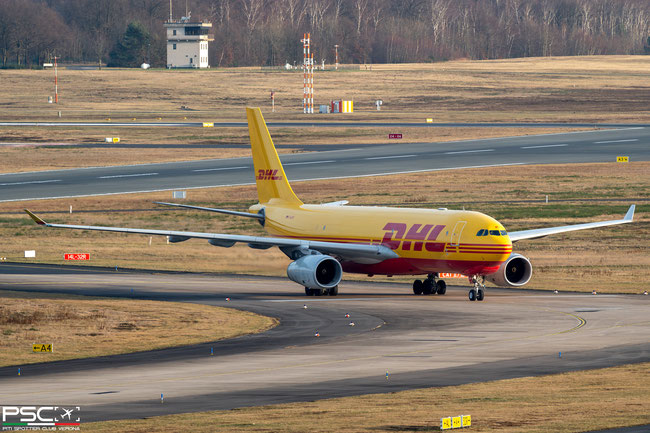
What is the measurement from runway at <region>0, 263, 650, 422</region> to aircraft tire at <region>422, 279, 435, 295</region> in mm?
1376

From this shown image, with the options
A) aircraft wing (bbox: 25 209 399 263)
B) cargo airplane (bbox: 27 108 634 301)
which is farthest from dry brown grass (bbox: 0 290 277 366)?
aircraft wing (bbox: 25 209 399 263)

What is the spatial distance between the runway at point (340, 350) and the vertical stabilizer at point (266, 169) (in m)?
6.01

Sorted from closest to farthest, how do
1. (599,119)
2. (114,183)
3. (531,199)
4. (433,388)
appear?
(433,388) < (531,199) < (114,183) < (599,119)

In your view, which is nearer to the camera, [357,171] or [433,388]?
[433,388]

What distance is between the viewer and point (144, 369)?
127ft

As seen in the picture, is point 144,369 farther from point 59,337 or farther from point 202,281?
point 202,281

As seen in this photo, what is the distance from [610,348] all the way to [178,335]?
57.8 feet

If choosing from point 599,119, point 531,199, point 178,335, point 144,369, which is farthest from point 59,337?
point 599,119

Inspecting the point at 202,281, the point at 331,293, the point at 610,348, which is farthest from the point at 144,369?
the point at 202,281

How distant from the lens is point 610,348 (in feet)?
140

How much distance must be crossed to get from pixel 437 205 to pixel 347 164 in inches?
1306

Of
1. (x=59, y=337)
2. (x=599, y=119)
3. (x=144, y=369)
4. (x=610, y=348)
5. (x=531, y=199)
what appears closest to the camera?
(x=144, y=369)

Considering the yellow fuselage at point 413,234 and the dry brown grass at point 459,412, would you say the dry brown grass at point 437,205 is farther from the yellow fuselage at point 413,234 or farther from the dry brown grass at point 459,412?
the dry brown grass at point 459,412

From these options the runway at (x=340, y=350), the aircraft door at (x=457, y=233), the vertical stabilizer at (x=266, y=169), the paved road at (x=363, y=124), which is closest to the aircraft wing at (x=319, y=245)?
the runway at (x=340, y=350)
